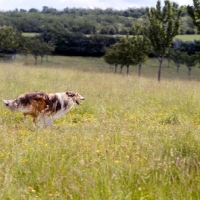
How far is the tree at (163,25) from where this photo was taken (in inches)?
1176

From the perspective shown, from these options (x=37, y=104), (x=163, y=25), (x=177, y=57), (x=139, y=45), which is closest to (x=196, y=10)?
(x=163, y=25)

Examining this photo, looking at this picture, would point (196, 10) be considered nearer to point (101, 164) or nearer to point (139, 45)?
point (101, 164)

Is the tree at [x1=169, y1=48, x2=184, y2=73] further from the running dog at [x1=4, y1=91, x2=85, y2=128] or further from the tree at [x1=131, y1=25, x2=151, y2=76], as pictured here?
the running dog at [x1=4, y1=91, x2=85, y2=128]

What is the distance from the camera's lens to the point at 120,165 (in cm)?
461

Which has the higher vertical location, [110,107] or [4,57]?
[110,107]

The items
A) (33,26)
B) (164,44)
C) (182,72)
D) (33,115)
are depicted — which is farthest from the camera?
(33,26)

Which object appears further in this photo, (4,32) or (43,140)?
(4,32)

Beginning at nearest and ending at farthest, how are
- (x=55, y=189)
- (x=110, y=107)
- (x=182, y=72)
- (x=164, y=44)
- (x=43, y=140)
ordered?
1. (x=55, y=189)
2. (x=43, y=140)
3. (x=110, y=107)
4. (x=164, y=44)
5. (x=182, y=72)

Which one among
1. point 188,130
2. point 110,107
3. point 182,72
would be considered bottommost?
point 182,72

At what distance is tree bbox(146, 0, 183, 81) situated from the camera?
2986 centimetres

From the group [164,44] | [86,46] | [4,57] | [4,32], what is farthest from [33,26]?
[164,44]

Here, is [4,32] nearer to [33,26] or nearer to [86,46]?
[86,46]

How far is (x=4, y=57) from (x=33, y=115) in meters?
66.1

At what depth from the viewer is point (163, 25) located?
30.5 metres
